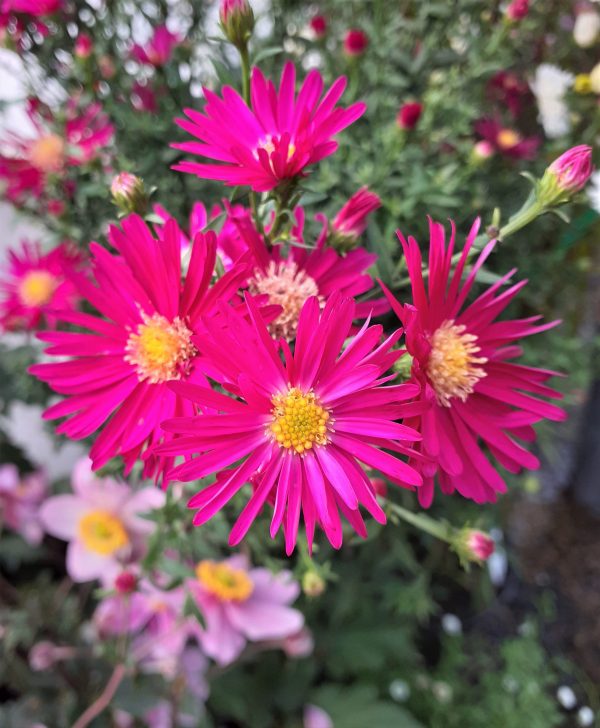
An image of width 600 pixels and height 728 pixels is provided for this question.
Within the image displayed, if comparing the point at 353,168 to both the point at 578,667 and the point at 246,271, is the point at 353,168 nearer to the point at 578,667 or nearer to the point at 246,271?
the point at 246,271

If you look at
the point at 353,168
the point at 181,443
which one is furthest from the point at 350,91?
the point at 181,443

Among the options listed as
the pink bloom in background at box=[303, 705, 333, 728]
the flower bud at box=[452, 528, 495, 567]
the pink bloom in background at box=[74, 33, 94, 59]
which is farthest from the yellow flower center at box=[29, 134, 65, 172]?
the pink bloom in background at box=[303, 705, 333, 728]

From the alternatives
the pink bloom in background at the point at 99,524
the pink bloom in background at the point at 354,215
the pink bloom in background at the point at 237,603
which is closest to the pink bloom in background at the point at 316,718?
the pink bloom in background at the point at 237,603

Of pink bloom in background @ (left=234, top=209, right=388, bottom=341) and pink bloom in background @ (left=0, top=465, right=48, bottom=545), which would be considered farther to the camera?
pink bloom in background @ (left=0, top=465, right=48, bottom=545)

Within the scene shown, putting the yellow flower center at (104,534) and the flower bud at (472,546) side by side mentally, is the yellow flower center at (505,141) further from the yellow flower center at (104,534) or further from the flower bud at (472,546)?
the yellow flower center at (104,534)

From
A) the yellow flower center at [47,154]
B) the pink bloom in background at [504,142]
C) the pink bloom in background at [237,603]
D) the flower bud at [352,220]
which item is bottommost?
the pink bloom in background at [237,603]

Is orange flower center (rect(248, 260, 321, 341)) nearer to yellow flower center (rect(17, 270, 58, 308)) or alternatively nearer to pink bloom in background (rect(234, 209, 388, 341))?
pink bloom in background (rect(234, 209, 388, 341))

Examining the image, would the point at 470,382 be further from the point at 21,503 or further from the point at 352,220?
the point at 21,503
